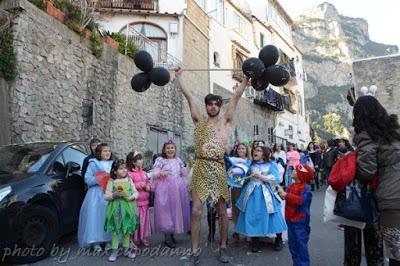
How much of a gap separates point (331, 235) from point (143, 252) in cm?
311

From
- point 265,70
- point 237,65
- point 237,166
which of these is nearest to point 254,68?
point 265,70

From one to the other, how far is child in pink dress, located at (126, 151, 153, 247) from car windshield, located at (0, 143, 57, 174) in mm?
1240

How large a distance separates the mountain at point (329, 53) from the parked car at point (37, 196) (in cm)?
6442

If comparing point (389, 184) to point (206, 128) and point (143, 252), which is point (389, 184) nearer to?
point (206, 128)

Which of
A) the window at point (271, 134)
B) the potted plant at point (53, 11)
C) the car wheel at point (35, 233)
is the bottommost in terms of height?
the car wheel at point (35, 233)

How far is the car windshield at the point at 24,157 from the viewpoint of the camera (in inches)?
213

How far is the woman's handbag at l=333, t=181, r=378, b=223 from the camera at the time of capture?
11.2 feet

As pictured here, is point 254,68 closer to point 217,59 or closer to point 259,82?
point 259,82

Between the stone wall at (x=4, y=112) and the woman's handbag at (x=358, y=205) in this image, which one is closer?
the woman's handbag at (x=358, y=205)

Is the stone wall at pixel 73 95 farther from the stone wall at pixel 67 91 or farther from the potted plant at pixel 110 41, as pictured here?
the potted plant at pixel 110 41

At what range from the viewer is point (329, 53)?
107062mm

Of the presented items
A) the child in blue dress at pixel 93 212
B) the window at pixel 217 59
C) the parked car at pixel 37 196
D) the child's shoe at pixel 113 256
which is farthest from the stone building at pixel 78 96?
the child's shoe at pixel 113 256

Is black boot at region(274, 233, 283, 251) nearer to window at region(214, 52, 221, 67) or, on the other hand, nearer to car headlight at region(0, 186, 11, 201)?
car headlight at region(0, 186, 11, 201)

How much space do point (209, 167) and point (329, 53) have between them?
110484 millimetres
